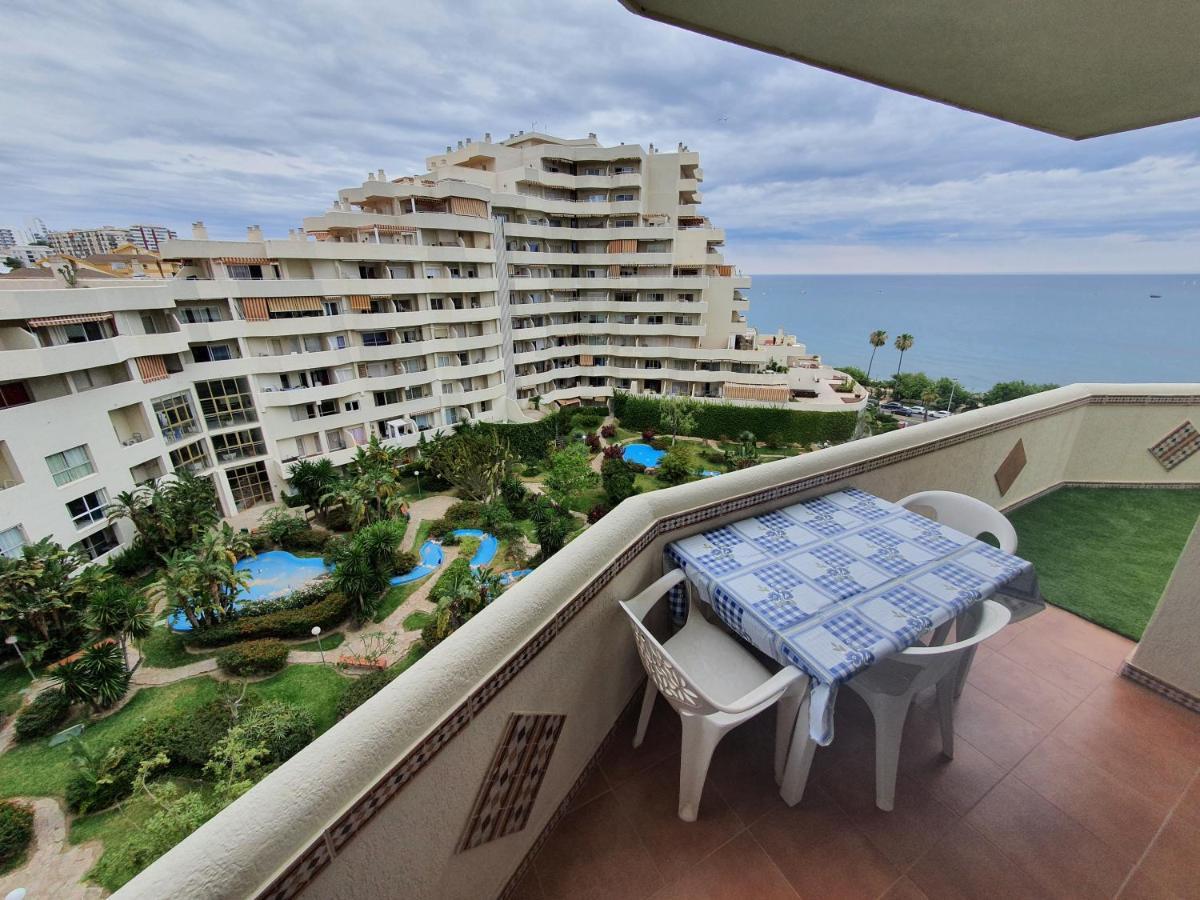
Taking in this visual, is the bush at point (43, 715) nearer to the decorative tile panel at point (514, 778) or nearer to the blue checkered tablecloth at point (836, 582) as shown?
the decorative tile panel at point (514, 778)

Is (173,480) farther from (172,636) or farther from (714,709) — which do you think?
(714,709)

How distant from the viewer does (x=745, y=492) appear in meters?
3.81

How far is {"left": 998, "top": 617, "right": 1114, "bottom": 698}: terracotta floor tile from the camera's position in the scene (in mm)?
3926

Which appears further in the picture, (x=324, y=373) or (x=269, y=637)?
(x=324, y=373)

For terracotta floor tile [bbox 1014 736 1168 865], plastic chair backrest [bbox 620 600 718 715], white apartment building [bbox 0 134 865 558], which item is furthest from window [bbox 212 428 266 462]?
terracotta floor tile [bbox 1014 736 1168 865]

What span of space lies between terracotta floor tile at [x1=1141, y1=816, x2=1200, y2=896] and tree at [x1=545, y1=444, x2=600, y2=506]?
14.7m

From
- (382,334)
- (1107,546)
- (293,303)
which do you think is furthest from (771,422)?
(293,303)

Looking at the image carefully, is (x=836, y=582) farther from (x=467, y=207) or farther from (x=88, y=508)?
(x=467, y=207)

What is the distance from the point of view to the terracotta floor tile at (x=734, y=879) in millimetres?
2629

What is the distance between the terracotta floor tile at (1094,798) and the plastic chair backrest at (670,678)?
252 centimetres

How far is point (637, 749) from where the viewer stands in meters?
3.40

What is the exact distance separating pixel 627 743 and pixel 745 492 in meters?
2.05

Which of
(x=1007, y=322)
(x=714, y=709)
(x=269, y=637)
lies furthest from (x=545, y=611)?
(x=1007, y=322)

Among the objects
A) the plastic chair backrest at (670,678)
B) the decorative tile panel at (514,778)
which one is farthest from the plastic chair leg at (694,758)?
the decorative tile panel at (514,778)
